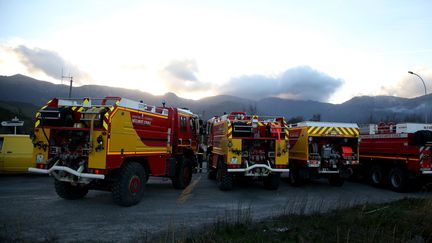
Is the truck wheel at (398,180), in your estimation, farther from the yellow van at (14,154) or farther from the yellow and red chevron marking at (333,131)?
the yellow van at (14,154)

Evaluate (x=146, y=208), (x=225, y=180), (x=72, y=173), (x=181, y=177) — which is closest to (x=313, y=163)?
(x=225, y=180)

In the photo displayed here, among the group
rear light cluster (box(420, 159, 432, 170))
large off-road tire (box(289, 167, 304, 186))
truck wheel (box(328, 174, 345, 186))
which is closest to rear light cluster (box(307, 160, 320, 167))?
Result: large off-road tire (box(289, 167, 304, 186))

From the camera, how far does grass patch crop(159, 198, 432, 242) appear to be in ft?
16.4

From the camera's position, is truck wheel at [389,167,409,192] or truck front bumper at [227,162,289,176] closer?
truck front bumper at [227,162,289,176]

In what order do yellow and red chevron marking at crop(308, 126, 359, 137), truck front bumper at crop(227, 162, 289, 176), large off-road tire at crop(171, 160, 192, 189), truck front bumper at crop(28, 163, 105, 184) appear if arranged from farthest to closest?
yellow and red chevron marking at crop(308, 126, 359, 137) → large off-road tire at crop(171, 160, 192, 189) → truck front bumper at crop(227, 162, 289, 176) → truck front bumper at crop(28, 163, 105, 184)

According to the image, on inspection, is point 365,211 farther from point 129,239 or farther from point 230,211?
point 129,239

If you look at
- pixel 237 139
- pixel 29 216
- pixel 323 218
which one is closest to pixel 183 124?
pixel 237 139

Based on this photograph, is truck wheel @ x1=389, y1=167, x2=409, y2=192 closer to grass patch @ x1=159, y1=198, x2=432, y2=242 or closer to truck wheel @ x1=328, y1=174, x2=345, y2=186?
truck wheel @ x1=328, y1=174, x2=345, y2=186

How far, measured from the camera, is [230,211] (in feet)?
25.5

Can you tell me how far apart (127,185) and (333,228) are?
4941 millimetres

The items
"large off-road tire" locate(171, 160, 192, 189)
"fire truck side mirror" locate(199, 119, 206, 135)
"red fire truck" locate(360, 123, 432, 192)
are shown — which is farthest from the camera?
"fire truck side mirror" locate(199, 119, 206, 135)

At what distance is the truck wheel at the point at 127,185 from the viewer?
792 cm

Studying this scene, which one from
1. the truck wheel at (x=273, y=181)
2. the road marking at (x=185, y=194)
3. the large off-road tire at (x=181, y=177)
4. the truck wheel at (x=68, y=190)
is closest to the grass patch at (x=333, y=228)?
the road marking at (x=185, y=194)

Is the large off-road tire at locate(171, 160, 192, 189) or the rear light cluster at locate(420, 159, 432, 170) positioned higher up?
the rear light cluster at locate(420, 159, 432, 170)
